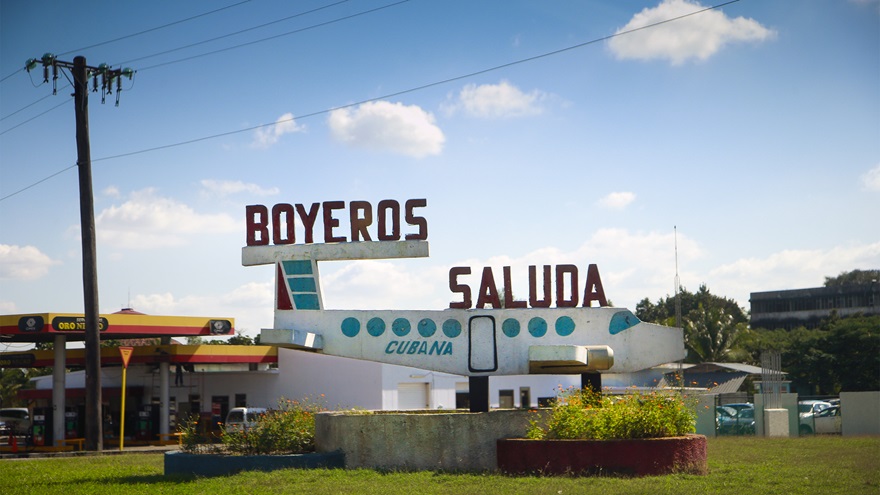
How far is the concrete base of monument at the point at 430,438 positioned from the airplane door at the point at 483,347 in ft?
5.53

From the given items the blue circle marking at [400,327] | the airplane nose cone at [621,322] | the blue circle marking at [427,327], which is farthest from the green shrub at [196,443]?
the airplane nose cone at [621,322]

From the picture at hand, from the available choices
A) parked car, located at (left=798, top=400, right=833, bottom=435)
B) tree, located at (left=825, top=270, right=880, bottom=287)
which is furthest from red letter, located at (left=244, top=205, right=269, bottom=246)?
tree, located at (left=825, top=270, right=880, bottom=287)

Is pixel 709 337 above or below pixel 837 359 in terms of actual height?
above

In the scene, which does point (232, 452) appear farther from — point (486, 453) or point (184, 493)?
point (486, 453)

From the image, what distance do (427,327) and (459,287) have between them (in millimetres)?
1181

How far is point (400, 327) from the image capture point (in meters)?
22.3

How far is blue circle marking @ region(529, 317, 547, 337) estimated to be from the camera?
71.7 feet

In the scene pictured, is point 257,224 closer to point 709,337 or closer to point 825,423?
point 825,423

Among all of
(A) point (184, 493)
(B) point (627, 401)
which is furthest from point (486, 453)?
(A) point (184, 493)

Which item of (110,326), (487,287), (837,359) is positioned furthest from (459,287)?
(837,359)

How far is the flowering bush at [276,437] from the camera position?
70.8 ft

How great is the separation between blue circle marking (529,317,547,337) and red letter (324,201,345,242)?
4.91 metres

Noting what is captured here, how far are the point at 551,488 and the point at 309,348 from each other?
308 inches

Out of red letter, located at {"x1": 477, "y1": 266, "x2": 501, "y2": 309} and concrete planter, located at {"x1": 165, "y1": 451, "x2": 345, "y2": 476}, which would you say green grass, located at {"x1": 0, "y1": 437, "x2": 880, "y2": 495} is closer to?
concrete planter, located at {"x1": 165, "y1": 451, "x2": 345, "y2": 476}
